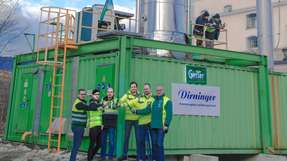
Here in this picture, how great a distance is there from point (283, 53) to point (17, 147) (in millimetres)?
26442

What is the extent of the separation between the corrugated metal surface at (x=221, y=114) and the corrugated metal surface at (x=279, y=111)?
2.95 feet

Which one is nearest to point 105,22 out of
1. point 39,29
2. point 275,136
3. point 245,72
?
point 39,29

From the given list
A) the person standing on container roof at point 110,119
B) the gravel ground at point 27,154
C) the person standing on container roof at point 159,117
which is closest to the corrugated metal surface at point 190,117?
the gravel ground at point 27,154

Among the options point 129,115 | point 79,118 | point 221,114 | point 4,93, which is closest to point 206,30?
point 221,114

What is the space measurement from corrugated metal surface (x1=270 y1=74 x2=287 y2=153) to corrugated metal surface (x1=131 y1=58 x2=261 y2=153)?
90cm

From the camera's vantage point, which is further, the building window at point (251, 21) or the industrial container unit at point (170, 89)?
the building window at point (251, 21)

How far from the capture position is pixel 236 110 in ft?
43.6

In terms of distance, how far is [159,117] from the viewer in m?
9.63

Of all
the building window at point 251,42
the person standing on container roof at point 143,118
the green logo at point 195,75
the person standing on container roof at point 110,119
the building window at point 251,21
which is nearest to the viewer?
the person standing on container roof at point 143,118

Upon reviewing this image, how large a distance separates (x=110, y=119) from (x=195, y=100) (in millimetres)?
3377

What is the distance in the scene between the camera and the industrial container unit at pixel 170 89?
1140cm

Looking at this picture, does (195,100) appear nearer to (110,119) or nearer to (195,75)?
(195,75)

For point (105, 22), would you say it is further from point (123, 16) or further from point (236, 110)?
point (236, 110)

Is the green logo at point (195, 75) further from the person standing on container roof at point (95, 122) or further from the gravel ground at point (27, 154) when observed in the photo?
the gravel ground at point (27, 154)
